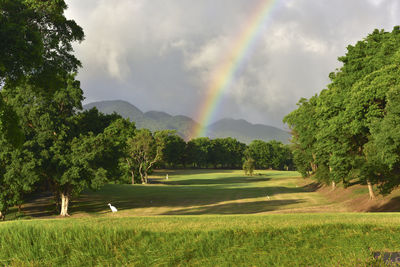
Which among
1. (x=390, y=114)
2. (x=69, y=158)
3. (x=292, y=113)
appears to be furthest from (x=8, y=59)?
(x=292, y=113)

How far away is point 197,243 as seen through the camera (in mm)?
8305

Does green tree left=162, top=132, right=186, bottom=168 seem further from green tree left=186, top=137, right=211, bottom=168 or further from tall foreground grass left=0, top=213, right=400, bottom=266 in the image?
tall foreground grass left=0, top=213, right=400, bottom=266

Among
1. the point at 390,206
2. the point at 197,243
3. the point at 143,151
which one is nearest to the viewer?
the point at 197,243

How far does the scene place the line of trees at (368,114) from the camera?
22219 mm

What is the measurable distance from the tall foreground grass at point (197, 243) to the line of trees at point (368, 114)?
14968 millimetres

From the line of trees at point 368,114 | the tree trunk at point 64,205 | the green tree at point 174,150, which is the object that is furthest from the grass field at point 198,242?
the green tree at point 174,150

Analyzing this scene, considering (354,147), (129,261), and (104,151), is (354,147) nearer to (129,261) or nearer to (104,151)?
(104,151)

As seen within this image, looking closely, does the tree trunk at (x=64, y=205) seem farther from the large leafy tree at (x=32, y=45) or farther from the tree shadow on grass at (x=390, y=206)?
the tree shadow on grass at (x=390, y=206)

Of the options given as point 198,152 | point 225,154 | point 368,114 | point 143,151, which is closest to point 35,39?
point 368,114

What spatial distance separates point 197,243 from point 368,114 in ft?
83.0

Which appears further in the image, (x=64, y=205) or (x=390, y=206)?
(x=64, y=205)

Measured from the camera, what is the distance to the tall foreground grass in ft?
25.9

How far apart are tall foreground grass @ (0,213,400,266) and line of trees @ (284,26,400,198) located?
49.1 feet

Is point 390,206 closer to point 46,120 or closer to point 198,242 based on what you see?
point 198,242
